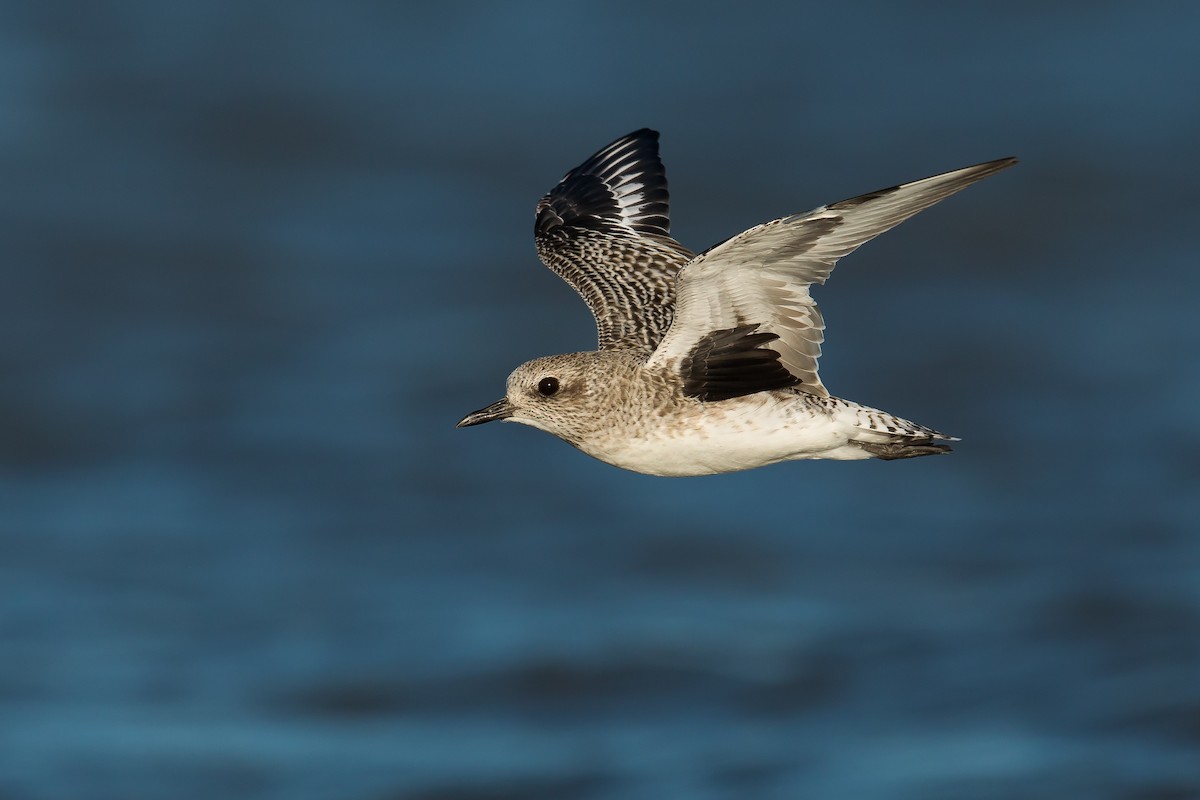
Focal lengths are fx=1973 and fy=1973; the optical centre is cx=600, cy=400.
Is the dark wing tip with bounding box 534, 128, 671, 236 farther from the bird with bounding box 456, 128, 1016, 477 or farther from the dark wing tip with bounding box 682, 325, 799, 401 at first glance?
the dark wing tip with bounding box 682, 325, 799, 401

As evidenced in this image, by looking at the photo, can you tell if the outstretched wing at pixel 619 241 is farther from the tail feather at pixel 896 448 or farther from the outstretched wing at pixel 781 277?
the tail feather at pixel 896 448

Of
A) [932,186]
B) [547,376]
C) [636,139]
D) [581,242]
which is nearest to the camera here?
[932,186]

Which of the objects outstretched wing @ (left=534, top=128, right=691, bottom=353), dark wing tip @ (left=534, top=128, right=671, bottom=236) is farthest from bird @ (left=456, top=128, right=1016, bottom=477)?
dark wing tip @ (left=534, top=128, right=671, bottom=236)

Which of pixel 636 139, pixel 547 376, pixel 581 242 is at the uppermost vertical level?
pixel 636 139

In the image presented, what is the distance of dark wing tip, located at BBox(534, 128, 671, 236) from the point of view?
13250mm

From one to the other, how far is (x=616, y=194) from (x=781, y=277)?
371 centimetres

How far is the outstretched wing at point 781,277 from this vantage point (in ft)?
30.5

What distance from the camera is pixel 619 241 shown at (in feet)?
42.0

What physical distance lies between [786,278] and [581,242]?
3159mm

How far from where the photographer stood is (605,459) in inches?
420

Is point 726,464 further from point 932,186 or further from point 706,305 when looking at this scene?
point 932,186

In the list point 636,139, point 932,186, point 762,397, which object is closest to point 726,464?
point 762,397

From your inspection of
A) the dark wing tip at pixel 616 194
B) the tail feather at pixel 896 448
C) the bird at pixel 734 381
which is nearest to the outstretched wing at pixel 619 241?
the dark wing tip at pixel 616 194

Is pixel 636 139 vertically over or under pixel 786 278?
over
